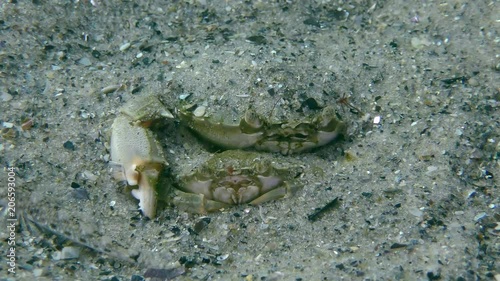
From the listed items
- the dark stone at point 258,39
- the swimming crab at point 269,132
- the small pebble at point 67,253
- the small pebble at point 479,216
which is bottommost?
the small pebble at point 67,253

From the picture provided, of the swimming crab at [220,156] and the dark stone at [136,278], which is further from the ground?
the swimming crab at [220,156]

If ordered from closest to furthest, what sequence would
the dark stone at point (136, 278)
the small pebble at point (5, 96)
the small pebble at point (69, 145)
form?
the dark stone at point (136, 278)
the small pebble at point (69, 145)
the small pebble at point (5, 96)

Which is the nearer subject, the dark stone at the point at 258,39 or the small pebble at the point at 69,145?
the small pebble at the point at 69,145

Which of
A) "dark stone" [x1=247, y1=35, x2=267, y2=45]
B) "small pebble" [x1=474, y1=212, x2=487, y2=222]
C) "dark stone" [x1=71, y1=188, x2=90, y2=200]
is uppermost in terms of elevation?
"dark stone" [x1=247, y1=35, x2=267, y2=45]

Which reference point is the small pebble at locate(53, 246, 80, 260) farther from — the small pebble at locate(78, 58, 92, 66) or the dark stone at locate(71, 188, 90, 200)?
the small pebble at locate(78, 58, 92, 66)

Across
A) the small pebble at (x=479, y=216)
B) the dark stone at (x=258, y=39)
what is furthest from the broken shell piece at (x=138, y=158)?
the small pebble at (x=479, y=216)

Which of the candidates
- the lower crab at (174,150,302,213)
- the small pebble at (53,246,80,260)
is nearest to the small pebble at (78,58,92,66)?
the lower crab at (174,150,302,213)

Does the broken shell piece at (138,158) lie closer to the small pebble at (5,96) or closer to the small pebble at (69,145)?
the small pebble at (69,145)

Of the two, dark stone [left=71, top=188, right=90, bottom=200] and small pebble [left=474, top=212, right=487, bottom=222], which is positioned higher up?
dark stone [left=71, top=188, right=90, bottom=200]
